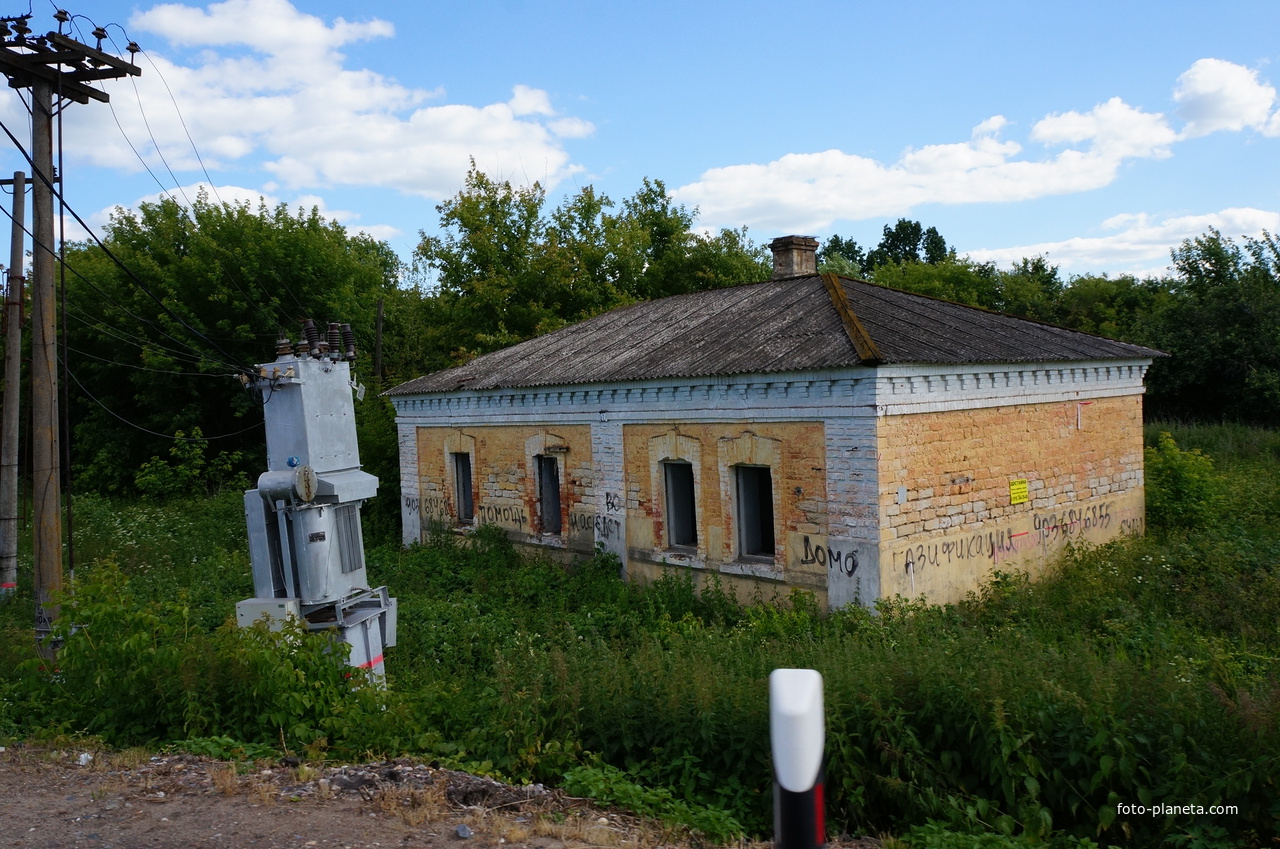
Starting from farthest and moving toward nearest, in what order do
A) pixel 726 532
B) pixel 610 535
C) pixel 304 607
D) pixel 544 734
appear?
pixel 610 535 < pixel 726 532 < pixel 304 607 < pixel 544 734

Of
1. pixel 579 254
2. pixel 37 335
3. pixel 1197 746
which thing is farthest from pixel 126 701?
pixel 579 254

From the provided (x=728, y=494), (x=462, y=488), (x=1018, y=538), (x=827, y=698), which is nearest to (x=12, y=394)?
(x=462, y=488)

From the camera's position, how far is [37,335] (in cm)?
1009

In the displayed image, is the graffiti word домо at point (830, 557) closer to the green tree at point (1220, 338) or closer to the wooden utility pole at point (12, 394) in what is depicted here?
the wooden utility pole at point (12, 394)

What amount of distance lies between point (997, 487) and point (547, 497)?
6.90 metres

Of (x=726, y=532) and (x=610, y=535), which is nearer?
(x=726, y=532)

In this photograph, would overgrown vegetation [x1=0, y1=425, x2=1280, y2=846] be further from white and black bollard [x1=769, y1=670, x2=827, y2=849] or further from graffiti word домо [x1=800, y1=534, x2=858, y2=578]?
white and black bollard [x1=769, y1=670, x2=827, y2=849]

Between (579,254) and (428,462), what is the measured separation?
10.8 m

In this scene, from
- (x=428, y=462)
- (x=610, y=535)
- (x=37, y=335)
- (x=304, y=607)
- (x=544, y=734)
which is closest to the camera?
(x=544, y=734)

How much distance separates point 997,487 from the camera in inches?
452

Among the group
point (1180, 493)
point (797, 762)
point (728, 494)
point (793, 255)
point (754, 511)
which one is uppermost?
point (793, 255)

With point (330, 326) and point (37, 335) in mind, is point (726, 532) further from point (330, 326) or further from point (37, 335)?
point (37, 335)

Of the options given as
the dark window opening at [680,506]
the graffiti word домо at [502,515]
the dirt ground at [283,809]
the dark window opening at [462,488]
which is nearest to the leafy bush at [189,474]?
the dark window opening at [462,488]

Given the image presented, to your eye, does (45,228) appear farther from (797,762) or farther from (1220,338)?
(1220,338)
